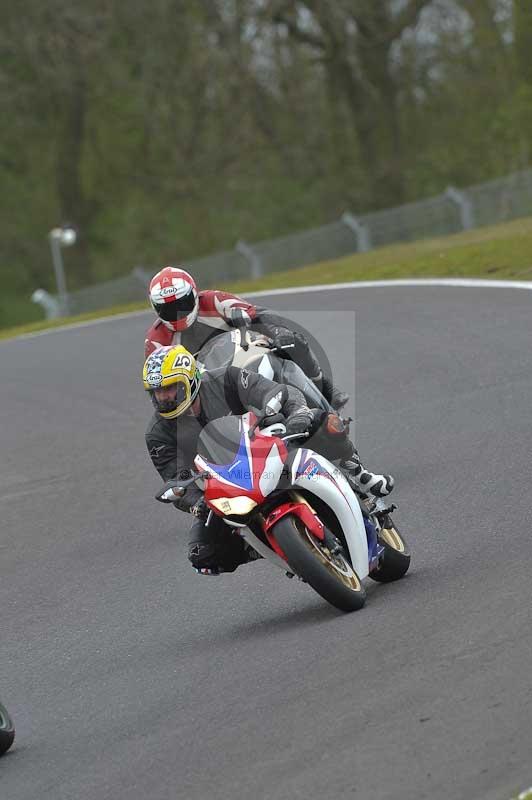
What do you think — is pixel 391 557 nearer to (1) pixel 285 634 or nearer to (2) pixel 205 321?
(1) pixel 285 634

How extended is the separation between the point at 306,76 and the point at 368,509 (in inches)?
1294

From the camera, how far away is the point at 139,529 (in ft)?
35.4

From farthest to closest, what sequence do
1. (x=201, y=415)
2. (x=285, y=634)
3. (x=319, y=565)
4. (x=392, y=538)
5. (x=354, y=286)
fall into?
→ (x=354, y=286) → (x=392, y=538) → (x=201, y=415) → (x=285, y=634) → (x=319, y=565)

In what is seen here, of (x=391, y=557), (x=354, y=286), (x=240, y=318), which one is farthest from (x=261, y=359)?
(x=354, y=286)

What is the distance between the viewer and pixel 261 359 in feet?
28.8

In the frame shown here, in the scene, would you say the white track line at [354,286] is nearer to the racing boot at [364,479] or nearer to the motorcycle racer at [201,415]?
the racing boot at [364,479]

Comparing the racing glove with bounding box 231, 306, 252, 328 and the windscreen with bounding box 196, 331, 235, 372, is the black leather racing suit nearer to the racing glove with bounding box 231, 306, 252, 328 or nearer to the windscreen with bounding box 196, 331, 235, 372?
the windscreen with bounding box 196, 331, 235, 372

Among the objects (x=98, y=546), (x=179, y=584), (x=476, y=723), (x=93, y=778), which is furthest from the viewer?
(x=98, y=546)

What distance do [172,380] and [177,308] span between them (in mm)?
2158

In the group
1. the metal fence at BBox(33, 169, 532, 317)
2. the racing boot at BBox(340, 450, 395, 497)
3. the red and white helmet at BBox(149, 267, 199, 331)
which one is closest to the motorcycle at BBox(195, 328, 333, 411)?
the red and white helmet at BBox(149, 267, 199, 331)

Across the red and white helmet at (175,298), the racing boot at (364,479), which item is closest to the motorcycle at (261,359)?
the red and white helmet at (175,298)

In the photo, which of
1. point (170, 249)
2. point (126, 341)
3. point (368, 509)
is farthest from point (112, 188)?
point (368, 509)

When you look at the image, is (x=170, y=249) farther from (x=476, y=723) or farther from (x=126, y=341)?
(x=476, y=723)

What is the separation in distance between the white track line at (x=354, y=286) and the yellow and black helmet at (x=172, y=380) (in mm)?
10865
